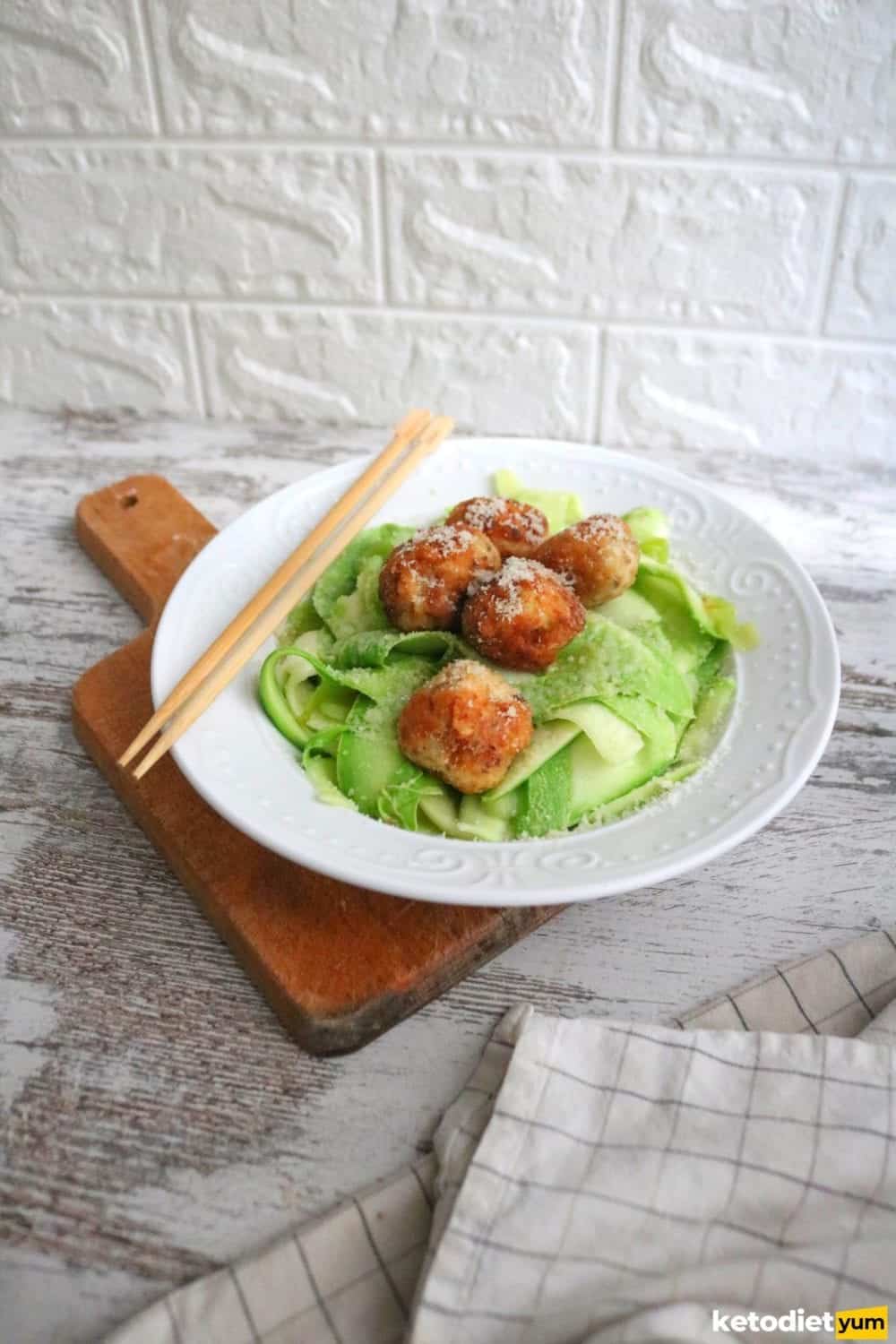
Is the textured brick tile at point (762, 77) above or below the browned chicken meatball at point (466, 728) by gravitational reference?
above

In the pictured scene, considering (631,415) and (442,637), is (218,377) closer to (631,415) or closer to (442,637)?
(631,415)

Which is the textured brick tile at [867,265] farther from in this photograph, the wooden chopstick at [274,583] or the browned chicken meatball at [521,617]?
the browned chicken meatball at [521,617]

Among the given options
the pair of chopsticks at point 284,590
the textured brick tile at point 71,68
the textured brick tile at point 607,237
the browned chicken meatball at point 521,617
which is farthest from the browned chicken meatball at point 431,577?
the textured brick tile at point 71,68

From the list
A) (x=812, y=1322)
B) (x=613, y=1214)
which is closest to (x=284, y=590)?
(x=613, y=1214)

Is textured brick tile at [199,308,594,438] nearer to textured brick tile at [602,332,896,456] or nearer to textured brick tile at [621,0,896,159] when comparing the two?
textured brick tile at [602,332,896,456]

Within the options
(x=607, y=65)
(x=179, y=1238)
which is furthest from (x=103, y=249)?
(x=179, y=1238)

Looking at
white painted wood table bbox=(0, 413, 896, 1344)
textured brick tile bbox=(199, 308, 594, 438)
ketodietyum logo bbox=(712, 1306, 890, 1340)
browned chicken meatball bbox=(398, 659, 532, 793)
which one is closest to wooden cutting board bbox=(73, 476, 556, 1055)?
white painted wood table bbox=(0, 413, 896, 1344)

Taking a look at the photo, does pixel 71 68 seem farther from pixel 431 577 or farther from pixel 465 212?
pixel 431 577
